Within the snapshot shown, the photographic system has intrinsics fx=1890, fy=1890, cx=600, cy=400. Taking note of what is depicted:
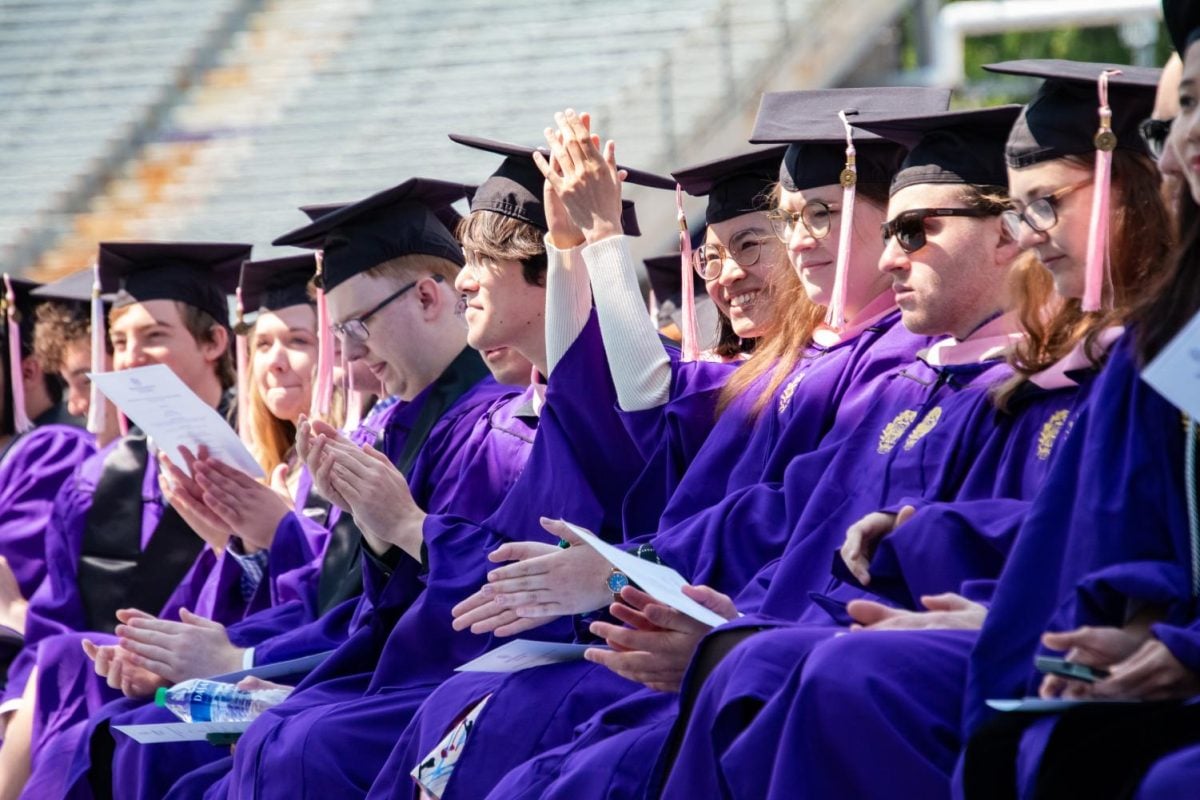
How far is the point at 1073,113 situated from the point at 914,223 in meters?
0.45

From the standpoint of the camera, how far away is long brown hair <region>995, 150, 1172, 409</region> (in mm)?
3359

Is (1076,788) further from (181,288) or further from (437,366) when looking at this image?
(181,288)

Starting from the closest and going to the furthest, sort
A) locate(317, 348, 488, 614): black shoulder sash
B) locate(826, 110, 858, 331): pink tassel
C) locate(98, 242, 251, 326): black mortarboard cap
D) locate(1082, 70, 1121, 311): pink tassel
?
locate(1082, 70, 1121, 311): pink tassel
locate(826, 110, 858, 331): pink tassel
locate(317, 348, 488, 614): black shoulder sash
locate(98, 242, 251, 326): black mortarboard cap

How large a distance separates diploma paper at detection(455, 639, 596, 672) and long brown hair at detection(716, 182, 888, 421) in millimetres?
700

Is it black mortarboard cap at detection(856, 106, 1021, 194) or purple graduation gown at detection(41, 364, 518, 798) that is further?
purple graduation gown at detection(41, 364, 518, 798)

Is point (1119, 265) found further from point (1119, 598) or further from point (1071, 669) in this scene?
point (1071, 669)

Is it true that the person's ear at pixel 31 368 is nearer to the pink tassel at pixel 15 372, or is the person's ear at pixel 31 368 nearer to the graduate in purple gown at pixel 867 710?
the pink tassel at pixel 15 372

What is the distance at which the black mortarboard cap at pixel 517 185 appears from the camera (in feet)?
15.5

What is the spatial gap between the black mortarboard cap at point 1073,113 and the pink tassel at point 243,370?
327cm

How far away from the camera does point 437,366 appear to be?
5.23m

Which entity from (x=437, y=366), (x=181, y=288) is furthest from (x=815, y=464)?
(x=181, y=288)

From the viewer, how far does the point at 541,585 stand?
393cm

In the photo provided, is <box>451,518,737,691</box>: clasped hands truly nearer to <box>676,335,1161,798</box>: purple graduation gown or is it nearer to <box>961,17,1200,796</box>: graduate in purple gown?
<box>676,335,1161,798</box>: purple graduation gown

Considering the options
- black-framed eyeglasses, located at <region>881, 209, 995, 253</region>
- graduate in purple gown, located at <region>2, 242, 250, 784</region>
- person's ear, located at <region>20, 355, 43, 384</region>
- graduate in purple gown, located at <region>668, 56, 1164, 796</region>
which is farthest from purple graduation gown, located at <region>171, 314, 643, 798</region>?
person's ear, located at <region>20, 355, 43, 384</region>
